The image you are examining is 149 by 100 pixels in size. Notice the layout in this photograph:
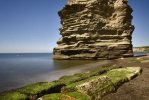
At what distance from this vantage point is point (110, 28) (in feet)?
167

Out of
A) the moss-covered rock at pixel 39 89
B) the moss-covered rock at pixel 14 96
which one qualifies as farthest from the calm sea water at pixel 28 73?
the moss-covered rock at pixel 14 96

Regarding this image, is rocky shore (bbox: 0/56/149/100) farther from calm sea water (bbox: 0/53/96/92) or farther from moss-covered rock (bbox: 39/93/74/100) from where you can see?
calm sea water (bbox: 0/53/96/92)

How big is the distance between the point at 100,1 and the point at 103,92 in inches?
1726

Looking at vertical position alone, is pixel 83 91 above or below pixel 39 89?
below

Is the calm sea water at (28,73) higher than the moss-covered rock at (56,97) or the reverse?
the reverse

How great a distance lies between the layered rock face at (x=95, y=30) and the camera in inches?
1885

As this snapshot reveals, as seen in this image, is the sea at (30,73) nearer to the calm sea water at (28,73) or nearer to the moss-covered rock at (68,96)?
the calm sea water at (28,73)

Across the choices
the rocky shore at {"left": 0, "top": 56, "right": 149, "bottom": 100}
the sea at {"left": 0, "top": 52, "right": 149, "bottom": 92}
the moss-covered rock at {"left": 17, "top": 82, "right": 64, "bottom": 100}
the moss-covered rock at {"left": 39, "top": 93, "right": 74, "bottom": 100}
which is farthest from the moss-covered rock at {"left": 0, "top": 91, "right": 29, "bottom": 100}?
the sea at {"left": 0, "top": 52, "right": 149, "bottom": 92}

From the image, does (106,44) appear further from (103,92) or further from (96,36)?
(103,92)

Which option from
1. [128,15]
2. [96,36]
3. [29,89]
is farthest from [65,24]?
[29,89]

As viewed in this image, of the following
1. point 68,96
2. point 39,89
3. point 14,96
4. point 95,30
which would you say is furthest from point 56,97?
point 95,30

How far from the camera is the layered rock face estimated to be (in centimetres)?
4788

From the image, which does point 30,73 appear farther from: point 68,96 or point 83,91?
point 68,96

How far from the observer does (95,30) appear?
49.8 metres
